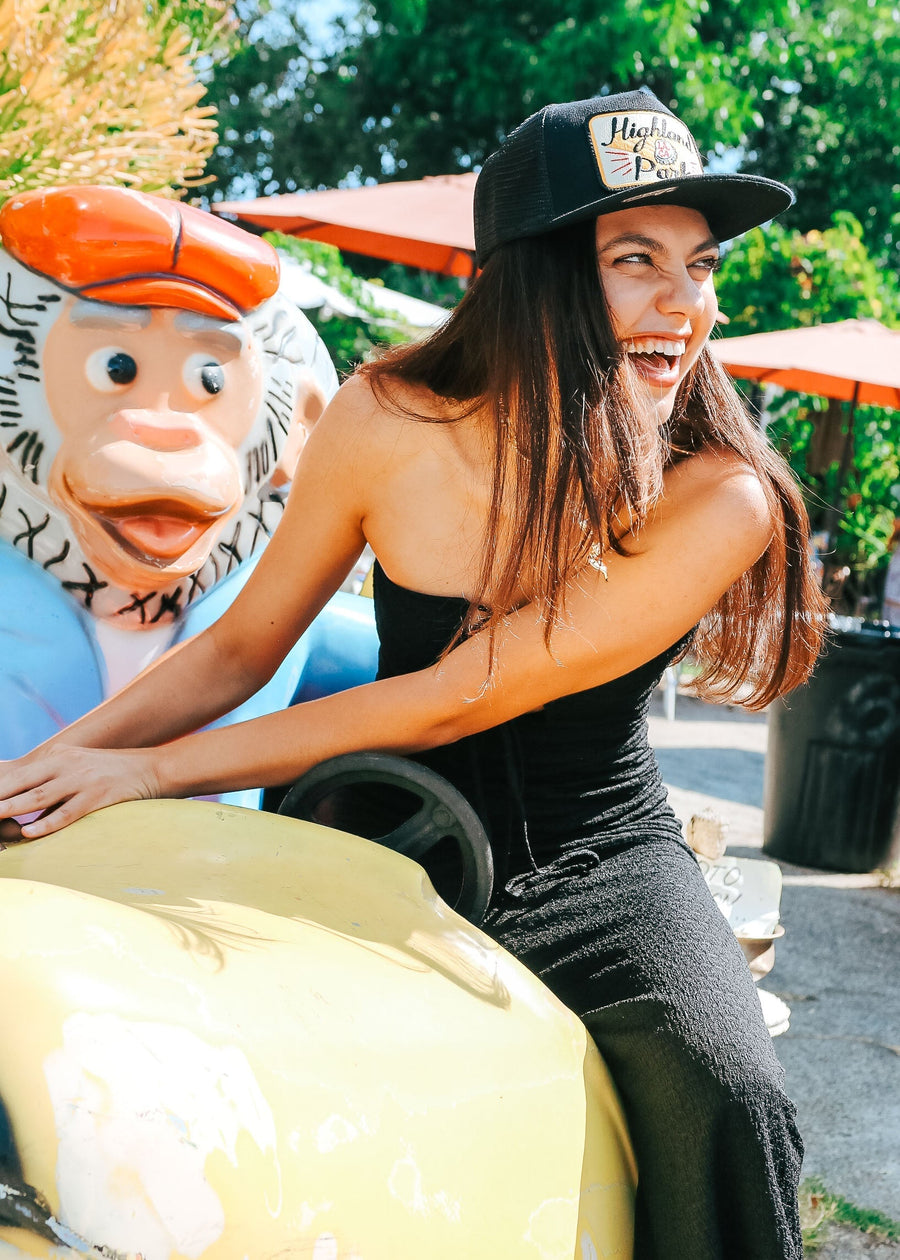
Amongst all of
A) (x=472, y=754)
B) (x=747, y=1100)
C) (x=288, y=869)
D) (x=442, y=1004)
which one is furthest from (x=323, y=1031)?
(x=472, y=754)

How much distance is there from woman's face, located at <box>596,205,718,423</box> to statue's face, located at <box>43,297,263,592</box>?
25.5 inches

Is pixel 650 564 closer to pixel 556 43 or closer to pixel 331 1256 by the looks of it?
pixel 331 1256

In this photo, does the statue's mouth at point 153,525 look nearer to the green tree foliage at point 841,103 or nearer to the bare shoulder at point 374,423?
the bare shoulder at point 374,423

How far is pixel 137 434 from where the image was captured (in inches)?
66.3

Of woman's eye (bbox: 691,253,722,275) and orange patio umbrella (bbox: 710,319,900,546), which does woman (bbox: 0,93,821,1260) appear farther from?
orange patio umbrella (bbox: 710,319,900,546)

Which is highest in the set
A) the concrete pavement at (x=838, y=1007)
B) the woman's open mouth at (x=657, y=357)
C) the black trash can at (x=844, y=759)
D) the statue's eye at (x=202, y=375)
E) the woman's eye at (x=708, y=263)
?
the woman's eye at (x=708, y=263)

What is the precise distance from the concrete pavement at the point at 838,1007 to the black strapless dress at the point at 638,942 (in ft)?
4.49

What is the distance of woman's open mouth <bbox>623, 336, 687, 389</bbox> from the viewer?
1.39 metres

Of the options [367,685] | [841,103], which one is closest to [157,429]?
[367,685]

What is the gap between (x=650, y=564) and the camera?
1326mm

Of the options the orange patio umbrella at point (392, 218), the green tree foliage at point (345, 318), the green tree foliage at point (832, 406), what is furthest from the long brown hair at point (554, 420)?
the green tree foliage at point (832, 406)

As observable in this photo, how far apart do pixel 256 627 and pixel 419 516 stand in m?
0.24

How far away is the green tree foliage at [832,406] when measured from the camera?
7879 millimetres

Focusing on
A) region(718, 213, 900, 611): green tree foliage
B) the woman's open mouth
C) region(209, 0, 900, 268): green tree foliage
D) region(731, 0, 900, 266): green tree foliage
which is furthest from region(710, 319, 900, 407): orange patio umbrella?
region(731, 0, 900, 266): green tree foliage
